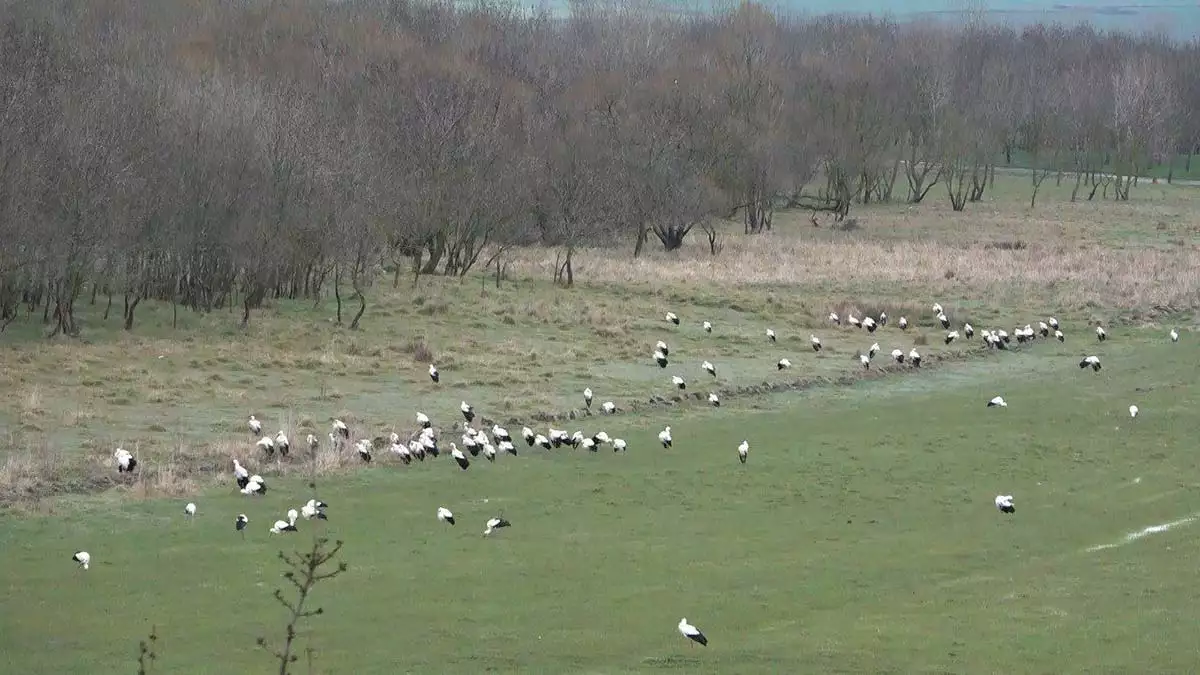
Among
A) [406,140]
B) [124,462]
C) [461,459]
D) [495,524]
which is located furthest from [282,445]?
[406,140]

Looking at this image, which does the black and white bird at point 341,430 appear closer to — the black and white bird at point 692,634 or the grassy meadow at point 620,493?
the grassy meadow at point 620,493

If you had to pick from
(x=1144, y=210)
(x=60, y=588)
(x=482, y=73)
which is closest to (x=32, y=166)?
(x=60, y=588)

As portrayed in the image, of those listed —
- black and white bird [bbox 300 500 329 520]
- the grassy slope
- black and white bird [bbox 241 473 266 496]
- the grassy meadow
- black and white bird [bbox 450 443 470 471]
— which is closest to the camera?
the grassy slope

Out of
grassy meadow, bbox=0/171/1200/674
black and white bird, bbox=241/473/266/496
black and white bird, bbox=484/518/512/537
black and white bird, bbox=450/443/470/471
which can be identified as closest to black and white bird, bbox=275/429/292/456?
grassy meadow, bbox=0/171/1200/674

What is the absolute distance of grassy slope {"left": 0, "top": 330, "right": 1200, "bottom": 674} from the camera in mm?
18766

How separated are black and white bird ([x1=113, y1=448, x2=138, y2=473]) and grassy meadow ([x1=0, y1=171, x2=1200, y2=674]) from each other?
0.28 metres

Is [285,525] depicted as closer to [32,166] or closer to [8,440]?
[8,440]

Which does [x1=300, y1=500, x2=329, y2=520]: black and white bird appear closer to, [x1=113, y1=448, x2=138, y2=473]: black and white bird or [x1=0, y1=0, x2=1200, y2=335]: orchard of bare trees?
[x1=113, y1=448, x2=138, y2=473]: black and white bird

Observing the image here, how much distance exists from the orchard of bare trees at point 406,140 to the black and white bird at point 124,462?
13176mm

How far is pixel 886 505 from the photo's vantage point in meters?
28.5

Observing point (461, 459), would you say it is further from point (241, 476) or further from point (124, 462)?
point (124, 462)

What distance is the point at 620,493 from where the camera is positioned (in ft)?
94.7

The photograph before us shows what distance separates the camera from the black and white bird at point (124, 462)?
28.2m

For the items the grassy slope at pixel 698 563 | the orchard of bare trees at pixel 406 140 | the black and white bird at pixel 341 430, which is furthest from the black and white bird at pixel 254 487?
the orchard of bare trees at pixel 406 140
